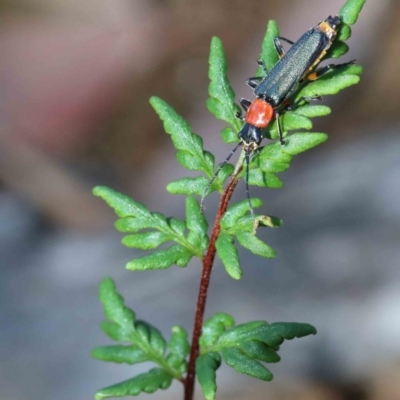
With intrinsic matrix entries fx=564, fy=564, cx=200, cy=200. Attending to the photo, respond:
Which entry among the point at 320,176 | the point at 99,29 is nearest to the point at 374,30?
the point at 320,176

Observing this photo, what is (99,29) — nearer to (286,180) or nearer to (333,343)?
(286,180)

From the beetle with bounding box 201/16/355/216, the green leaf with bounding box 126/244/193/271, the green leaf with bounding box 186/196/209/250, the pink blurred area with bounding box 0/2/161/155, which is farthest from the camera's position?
the pink blurred area with bounding box 0/2/161/155

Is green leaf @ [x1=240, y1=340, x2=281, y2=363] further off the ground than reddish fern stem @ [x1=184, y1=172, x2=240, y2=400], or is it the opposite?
reddish fern stem @ [x1=184, y1=172, x2=240, y2=400]

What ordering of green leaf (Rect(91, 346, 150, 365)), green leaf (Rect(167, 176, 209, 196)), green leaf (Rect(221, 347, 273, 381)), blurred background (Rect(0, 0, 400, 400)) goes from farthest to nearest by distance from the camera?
1. blurred background (Rect(0, 0, 400, 400))
2. green leaf (Rect(91, 346, 150, 365))
3. green leaf (Rect(167, 176, 209, 196))
4. green leaf (Rect(221, 347, 273, 381))

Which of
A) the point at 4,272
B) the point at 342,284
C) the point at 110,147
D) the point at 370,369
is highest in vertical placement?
the point at 110,147

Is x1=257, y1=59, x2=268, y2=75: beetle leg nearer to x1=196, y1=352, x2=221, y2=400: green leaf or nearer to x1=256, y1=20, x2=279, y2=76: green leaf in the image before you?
x1=256, y1=20, x2=279, y2=76: green leaf

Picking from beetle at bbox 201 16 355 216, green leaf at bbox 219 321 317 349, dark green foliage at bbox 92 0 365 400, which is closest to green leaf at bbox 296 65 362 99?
dark green foliage at bbox 92 0 365 400

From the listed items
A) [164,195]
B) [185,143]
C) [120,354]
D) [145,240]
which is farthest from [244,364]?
[164,195]

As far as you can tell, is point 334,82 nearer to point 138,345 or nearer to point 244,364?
point 244,364
